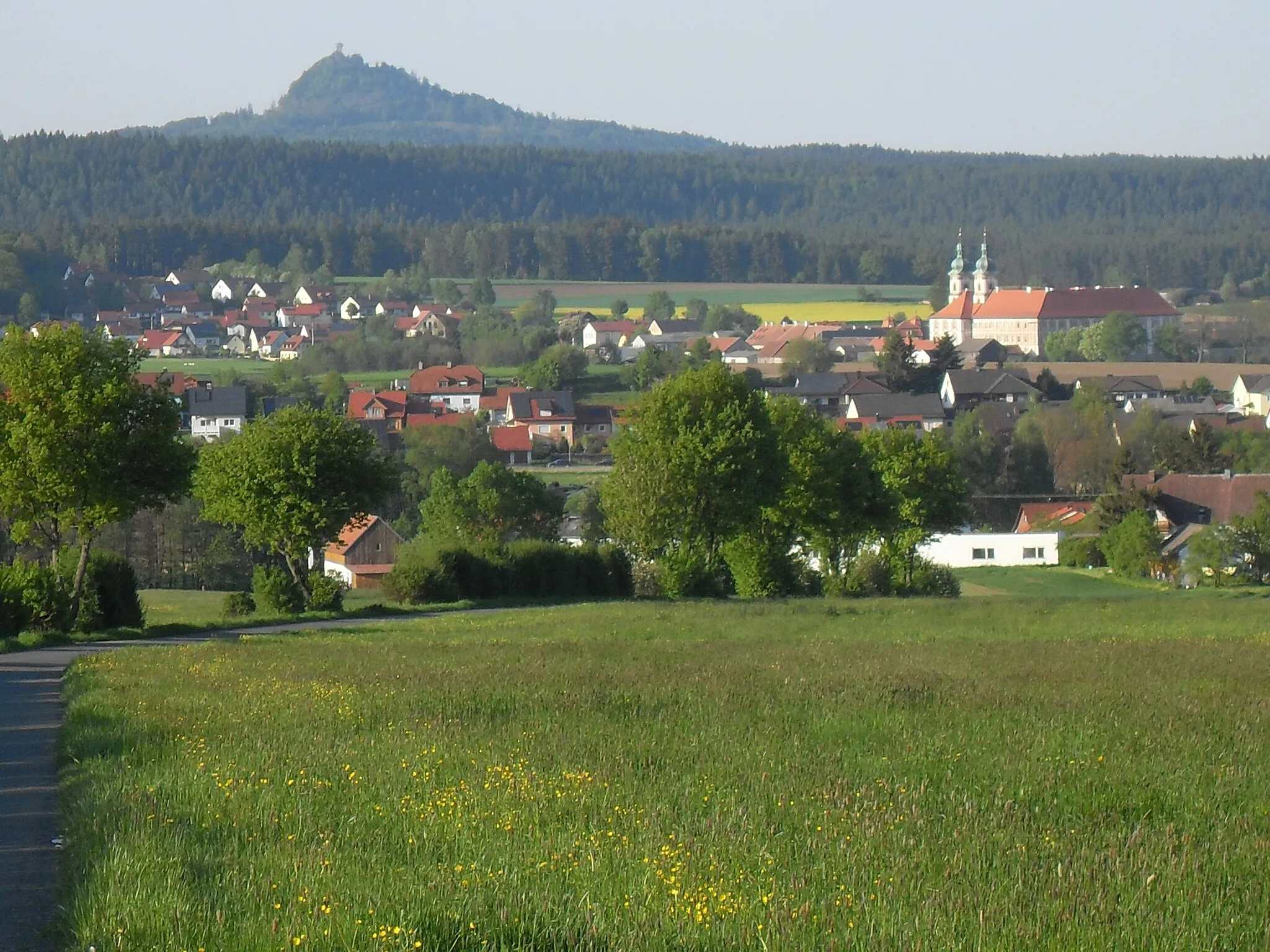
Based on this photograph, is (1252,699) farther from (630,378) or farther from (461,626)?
(630,378)

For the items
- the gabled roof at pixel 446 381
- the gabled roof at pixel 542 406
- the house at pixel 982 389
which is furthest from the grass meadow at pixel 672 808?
the house at pixel 982 389

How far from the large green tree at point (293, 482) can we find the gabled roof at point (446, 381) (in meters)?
104

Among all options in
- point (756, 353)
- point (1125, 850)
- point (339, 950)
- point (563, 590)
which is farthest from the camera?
point (756, 353)

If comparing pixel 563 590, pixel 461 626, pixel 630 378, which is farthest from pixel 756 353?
pixel 461 626

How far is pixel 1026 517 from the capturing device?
95812 millimetres

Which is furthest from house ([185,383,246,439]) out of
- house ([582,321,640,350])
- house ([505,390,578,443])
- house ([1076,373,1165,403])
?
house ([1076,373,1165,403])

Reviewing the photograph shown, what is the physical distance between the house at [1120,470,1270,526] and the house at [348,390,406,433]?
58.3m

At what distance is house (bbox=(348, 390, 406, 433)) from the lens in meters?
128

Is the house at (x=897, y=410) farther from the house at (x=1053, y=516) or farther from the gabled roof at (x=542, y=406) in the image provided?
the house at (x=1053, y=516)

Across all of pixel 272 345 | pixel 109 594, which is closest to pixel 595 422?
pixel 272 345

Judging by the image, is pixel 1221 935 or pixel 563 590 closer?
pixel 1221 935

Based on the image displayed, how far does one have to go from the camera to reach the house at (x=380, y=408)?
127981 millimetres

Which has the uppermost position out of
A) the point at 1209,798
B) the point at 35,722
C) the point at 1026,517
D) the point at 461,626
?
the point at 1209,798

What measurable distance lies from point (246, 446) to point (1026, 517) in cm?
6275
